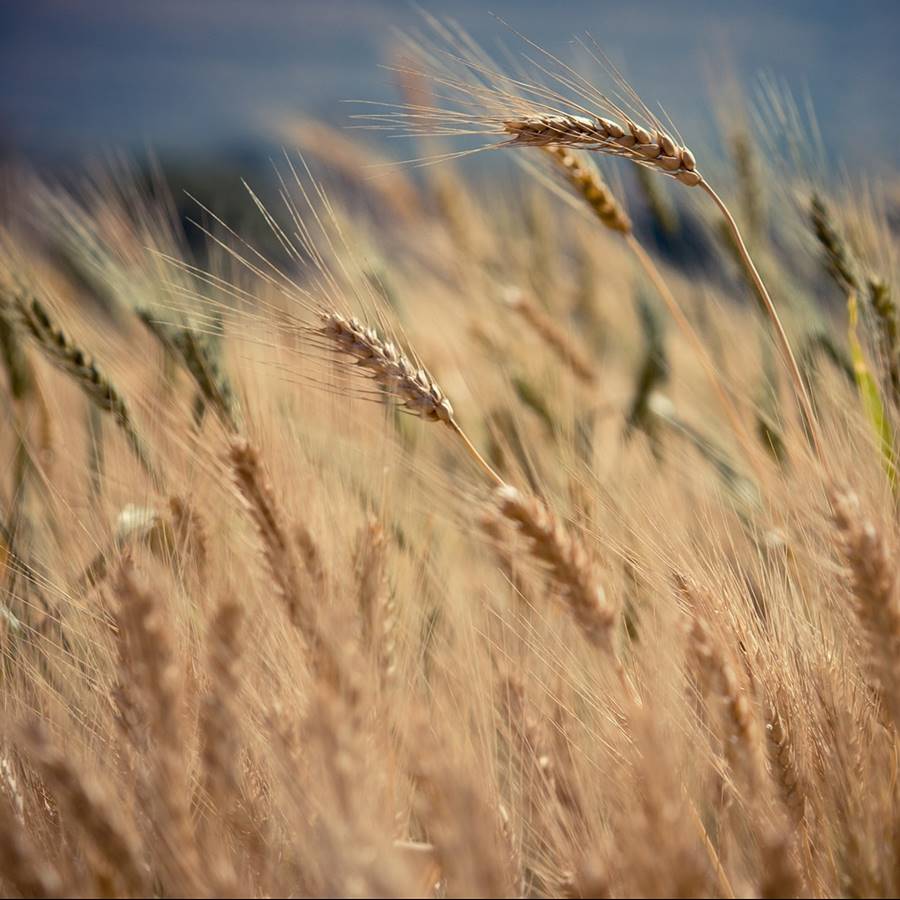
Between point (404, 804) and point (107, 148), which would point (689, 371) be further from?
point (404, 804)

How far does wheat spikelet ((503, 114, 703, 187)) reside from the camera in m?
0.93

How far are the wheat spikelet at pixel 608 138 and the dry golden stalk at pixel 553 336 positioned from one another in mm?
770

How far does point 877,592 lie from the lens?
2.12ft

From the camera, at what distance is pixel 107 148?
1493 millimetres

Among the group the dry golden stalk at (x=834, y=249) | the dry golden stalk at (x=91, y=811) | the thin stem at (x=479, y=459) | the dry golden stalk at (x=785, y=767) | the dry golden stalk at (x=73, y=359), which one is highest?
the dry golden stalk at (x=834, y=249)

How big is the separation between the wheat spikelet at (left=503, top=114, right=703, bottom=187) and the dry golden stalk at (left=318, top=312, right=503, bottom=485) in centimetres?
32

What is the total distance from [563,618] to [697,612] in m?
0.26

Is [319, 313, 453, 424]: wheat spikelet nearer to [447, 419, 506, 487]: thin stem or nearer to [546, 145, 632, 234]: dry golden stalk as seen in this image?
[447, 419, 506, 487]: thin stem

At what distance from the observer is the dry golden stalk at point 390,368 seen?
2.82 feet

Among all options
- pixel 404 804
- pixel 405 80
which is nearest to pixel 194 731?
pixel 404 804

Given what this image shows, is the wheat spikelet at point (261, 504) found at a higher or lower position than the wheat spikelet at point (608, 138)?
lower

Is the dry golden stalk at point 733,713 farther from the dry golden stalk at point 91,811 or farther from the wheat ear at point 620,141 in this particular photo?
the dry golden stalk at point 91,811

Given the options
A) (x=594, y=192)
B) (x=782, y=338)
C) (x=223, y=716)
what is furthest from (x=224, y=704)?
(x=594, y=192)

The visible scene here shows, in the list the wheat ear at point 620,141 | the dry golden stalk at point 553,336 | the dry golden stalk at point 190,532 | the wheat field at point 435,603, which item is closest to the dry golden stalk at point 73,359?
the wheat field at point 435,603
